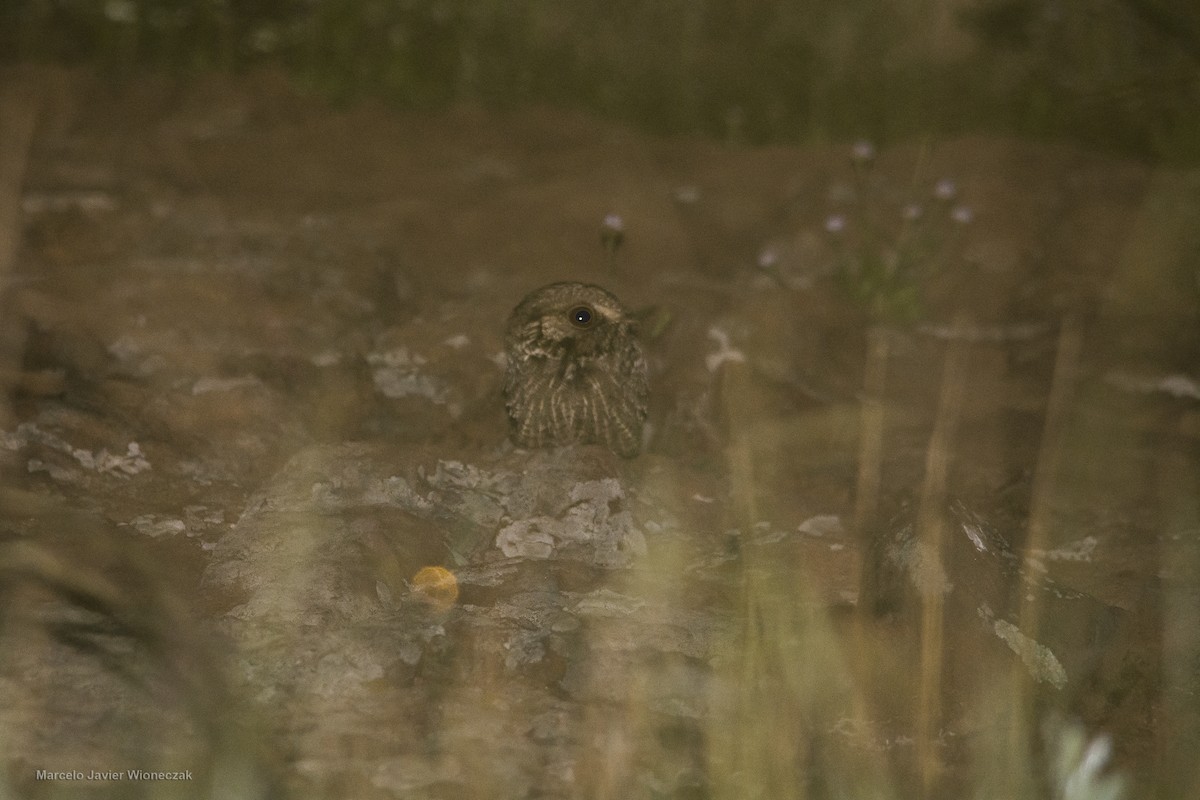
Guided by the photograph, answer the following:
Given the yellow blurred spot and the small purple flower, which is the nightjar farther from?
the small purple flower

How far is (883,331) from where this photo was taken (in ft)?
17.2

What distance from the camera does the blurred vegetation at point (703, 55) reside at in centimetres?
690

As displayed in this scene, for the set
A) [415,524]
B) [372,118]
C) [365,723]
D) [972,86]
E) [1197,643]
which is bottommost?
[365,723]

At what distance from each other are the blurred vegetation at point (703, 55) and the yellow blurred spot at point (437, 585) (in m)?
4.30

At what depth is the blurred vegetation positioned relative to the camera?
272 inches

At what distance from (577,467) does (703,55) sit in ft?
14.5

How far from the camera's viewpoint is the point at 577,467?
3.76 m

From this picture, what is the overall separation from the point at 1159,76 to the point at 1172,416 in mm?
2295

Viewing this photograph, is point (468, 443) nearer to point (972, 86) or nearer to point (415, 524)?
point (415, 524)

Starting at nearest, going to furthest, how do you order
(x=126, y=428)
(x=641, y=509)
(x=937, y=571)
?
(x=937, y=571), (x=641, y=509), (x=126, y=428)

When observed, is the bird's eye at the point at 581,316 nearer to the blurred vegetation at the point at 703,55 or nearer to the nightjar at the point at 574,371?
the nightjar at the point at 574,371

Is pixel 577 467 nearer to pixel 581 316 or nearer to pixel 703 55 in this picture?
pixel 581 316

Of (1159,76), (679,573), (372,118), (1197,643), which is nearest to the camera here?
(1197,643)

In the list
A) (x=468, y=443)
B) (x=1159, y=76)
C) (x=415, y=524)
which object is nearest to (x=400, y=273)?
(x=468, y=443)
